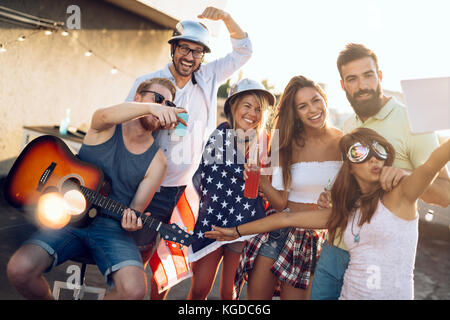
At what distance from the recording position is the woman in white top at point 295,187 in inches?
108

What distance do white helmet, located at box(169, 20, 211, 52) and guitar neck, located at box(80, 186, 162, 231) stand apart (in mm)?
1543

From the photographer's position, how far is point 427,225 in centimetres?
1100

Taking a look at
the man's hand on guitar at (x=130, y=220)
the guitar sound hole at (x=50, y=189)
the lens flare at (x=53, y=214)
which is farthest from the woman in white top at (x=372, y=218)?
the guitar sound hole at (x=50, y=189)

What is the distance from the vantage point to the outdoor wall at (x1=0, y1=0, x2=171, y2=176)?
7020 millimetres

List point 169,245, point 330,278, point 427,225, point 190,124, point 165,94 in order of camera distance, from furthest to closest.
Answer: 1. point 427,225
2. point 190,124
3. point 169,245
4. point 165,94
5. point 330,278

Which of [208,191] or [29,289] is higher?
[208,191]

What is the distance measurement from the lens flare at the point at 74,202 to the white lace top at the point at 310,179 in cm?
150
